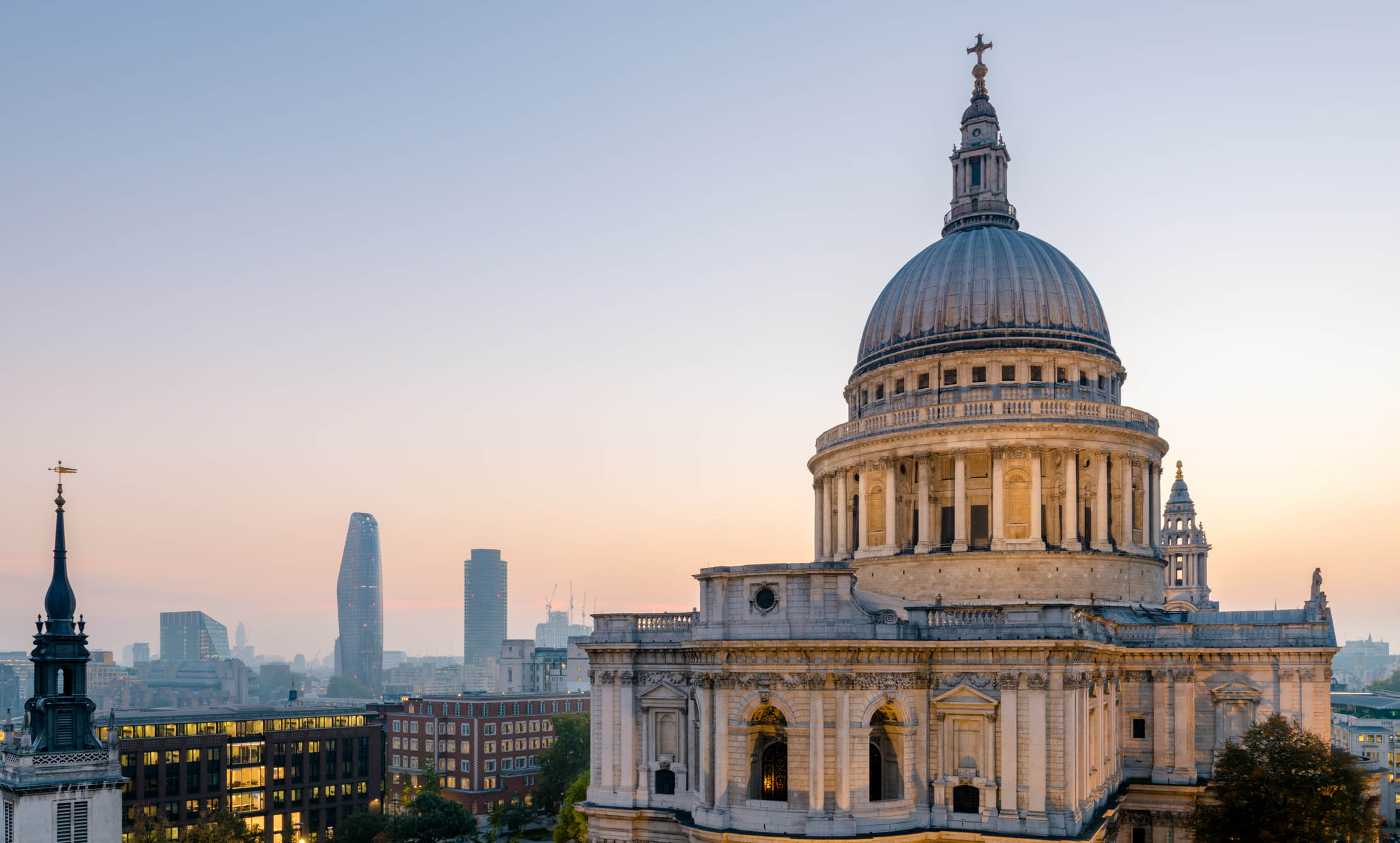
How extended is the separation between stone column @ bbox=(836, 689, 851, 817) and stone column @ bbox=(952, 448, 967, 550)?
1720 centimetres

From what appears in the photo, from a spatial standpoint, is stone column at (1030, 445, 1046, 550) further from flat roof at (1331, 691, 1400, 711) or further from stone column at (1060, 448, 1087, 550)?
flat roof at (1331, 691, 1400, 711)

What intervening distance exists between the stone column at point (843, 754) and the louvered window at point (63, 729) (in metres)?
42.1

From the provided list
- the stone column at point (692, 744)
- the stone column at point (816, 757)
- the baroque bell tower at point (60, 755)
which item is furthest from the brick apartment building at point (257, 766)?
the stone column at point (816, 757)

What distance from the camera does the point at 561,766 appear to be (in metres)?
116

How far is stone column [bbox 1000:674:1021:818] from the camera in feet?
158

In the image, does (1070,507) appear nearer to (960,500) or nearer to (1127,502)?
(1127,502)

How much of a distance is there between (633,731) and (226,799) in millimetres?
68708

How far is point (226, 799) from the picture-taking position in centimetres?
10606

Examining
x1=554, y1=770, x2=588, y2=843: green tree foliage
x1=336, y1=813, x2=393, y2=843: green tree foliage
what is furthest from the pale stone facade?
x1=336, y1=813, x2=393, y2=843: green tree foliage

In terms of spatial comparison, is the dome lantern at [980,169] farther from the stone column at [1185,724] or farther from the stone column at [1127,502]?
the stone column at [1185,724]

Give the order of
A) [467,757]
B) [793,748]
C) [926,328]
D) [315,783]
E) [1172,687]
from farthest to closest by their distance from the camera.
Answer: [467,757] → [315,783] → [926,328] → [1172,687] → [793,748]

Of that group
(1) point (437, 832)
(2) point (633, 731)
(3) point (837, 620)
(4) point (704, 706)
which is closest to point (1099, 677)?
(3) point (837, 620)

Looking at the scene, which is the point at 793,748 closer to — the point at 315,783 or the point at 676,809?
the point at 676,809

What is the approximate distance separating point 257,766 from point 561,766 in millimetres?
30797
